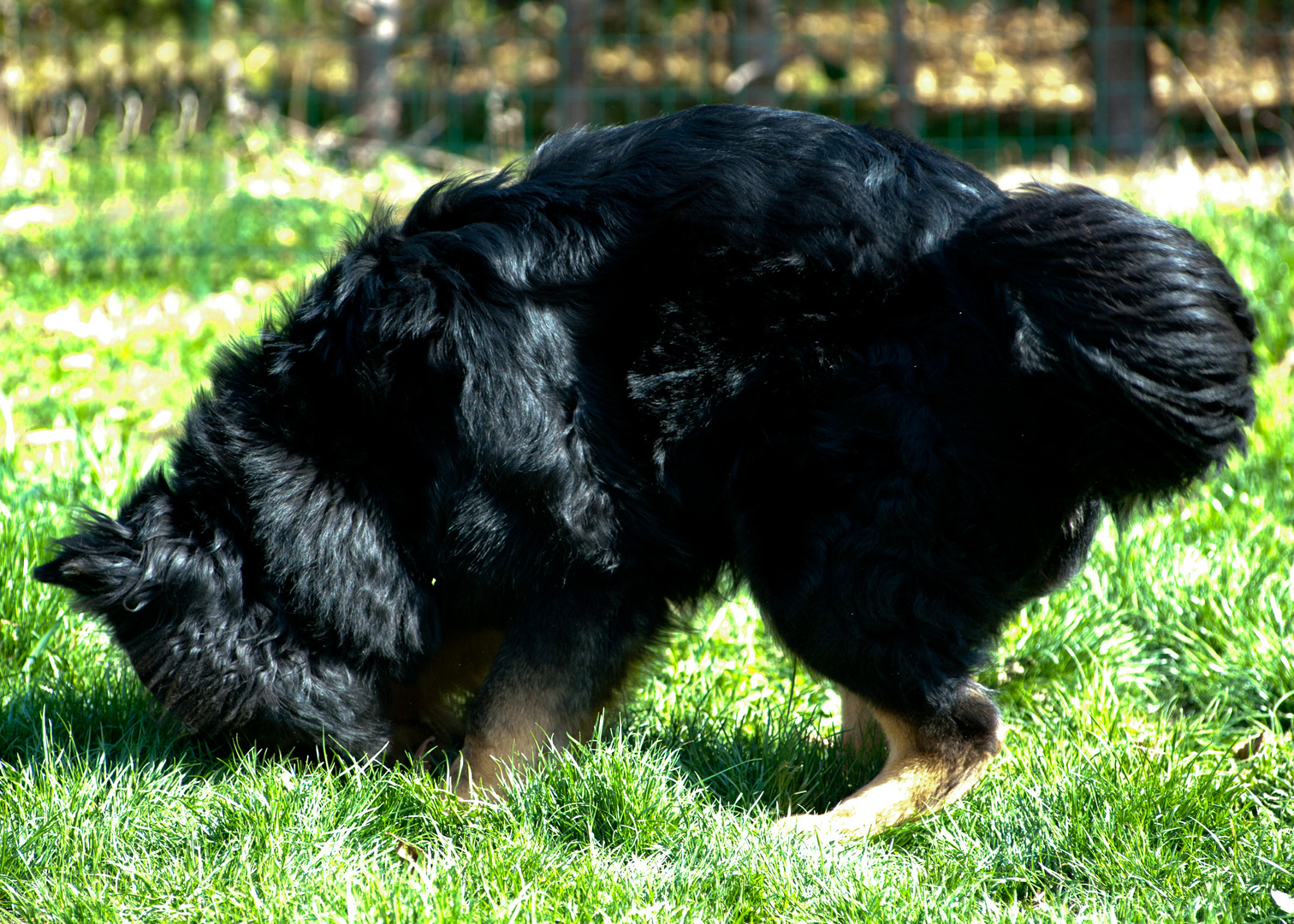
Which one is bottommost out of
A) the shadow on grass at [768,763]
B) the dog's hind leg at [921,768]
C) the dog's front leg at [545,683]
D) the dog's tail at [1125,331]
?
the shadow on grass at [768,763]

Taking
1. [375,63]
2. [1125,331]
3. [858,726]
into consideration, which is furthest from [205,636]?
[375,63]

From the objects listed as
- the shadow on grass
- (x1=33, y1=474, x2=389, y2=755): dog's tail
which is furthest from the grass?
(x1=33, y1=474, x2=389, y2=755): dog's tail

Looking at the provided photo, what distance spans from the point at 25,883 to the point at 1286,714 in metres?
3.14

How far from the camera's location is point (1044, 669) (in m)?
3.46

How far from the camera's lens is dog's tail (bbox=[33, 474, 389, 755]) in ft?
8.78

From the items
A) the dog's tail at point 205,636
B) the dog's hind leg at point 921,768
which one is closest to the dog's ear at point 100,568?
the dog's tail at point 205,636

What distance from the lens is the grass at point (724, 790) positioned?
2301 mm

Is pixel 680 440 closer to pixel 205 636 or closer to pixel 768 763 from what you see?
pixel 768 763

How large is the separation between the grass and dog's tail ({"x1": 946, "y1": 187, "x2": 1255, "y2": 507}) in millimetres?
324

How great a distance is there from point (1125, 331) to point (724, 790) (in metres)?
1.44

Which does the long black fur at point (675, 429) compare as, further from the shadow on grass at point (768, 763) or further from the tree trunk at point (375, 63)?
the tree trunk at point (375, 63)

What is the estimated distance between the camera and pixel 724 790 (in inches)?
112

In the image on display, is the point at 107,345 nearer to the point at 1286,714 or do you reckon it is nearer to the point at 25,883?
the point at 25,883

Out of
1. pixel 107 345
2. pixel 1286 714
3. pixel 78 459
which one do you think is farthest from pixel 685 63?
pixel 1286 714
